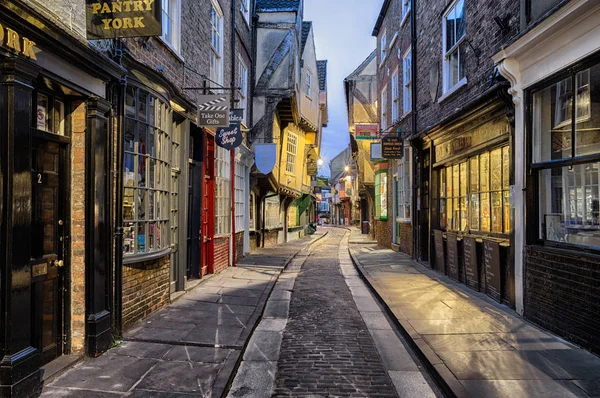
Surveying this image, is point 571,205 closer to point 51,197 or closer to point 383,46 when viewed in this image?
point 51,197

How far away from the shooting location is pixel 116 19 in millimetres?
4754

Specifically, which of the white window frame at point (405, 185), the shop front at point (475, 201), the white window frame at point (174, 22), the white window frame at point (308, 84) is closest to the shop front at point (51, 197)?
the white window frame at point (174, 22)

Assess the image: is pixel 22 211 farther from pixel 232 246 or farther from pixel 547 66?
pixel 232 246

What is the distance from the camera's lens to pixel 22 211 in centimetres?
377

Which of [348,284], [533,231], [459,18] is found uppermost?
[459,18]

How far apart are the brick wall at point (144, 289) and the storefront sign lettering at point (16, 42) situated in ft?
9.74

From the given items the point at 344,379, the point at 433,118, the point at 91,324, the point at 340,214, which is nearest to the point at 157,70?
the point at 91,324

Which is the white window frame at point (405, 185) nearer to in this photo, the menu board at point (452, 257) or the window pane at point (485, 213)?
the menu board at point (452, 257)

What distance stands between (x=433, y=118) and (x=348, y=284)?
508 cm

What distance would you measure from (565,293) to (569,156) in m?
1.80

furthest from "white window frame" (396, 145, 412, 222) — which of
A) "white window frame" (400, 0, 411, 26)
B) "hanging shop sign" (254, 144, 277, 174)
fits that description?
"hanging shop sign" (254, 144, 277, 174)

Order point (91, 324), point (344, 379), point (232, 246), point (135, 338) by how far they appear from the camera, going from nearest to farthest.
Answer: point (344, 379)
point (91, 324)
point (135, 338)
point (232, 246)

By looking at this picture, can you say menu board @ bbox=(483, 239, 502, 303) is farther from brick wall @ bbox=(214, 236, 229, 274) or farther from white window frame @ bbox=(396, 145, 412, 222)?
brick wall @ bbox=(214, 236, 229, 274)

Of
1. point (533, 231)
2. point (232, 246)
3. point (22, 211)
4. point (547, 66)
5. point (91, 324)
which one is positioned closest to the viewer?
point (22, 211)
